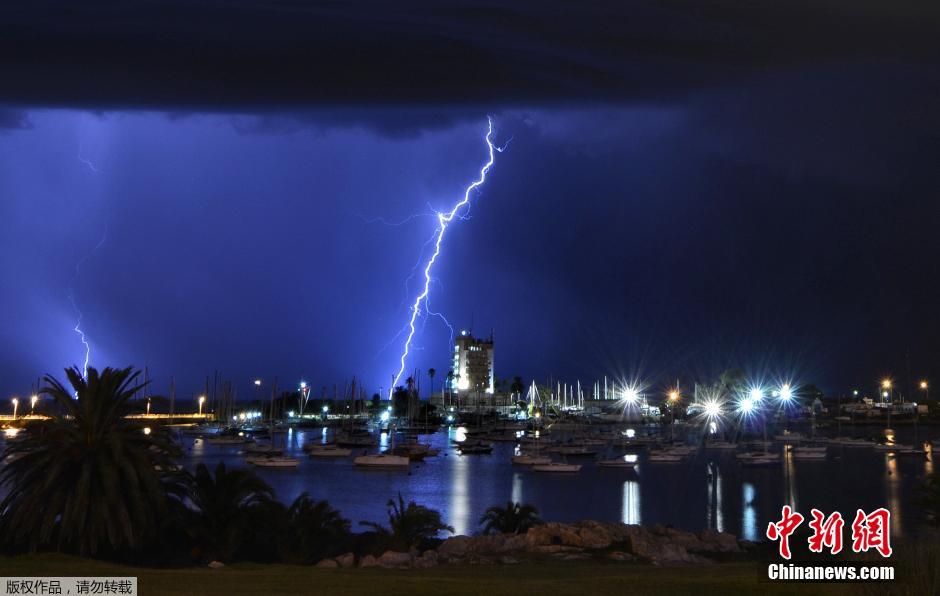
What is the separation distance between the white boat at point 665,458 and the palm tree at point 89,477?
64.9 metres

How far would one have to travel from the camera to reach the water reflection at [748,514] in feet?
116

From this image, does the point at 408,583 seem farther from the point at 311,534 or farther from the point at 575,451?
the point at 575,451

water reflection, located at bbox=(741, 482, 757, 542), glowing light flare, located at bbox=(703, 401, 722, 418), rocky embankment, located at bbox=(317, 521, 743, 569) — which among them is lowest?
water reflection, located at bbox=(741, 482, 757, 542)

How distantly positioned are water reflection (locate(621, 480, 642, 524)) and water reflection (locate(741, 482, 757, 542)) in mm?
4792

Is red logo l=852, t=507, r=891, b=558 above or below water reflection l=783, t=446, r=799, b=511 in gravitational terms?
above

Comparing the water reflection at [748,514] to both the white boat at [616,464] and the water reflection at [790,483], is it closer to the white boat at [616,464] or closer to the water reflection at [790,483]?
the water reflection at [790,483]

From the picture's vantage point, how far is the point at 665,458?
78812 mm

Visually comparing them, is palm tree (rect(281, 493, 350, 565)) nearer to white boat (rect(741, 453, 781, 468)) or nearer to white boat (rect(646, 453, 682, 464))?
white boat (rect(741, 453, 781, 468))

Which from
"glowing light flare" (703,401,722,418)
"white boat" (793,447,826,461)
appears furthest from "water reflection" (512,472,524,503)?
"glowing light flare" (703,401,722,418)

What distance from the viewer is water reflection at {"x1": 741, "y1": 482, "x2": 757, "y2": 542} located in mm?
35472

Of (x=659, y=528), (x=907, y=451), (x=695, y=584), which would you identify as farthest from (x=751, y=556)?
(x=907, y=451)

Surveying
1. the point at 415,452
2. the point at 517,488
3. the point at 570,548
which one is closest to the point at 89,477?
the point at 570,548

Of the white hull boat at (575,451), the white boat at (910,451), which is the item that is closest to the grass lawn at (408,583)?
the white hull boat at (575,451)

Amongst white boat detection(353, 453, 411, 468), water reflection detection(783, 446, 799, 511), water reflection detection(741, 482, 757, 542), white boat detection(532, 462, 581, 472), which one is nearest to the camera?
water reflection detection(741, 482, 757, 542)
